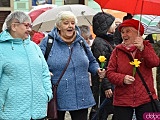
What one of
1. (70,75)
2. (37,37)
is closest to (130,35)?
(70,75)

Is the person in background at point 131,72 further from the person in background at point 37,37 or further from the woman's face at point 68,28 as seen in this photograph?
the person in background at point 37,37

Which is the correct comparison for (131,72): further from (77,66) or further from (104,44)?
(104,44)

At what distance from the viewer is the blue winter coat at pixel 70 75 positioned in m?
5.16

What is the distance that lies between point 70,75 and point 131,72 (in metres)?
0.66

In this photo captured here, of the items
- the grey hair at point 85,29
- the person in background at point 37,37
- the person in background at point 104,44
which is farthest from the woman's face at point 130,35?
the grey hair at point 85,29

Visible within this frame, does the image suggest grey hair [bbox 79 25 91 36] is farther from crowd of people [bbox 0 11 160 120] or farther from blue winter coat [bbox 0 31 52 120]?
blue winter coat [bbox 0 31 52 120]

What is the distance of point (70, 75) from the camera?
5164 mm

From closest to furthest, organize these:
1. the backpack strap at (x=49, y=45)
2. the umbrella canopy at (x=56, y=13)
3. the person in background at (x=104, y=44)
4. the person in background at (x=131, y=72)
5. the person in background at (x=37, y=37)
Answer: the person in background at (x=131, y=72) → the backpack strap at (x=49, y=45) → the person in background at (x=104, y=44) → the person in background at (x=37, y=37) → the umbrella canopy at (x=56, y=13)

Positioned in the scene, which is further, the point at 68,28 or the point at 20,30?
the point at 68,28

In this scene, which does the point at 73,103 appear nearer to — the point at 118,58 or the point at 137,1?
the point at 118,58

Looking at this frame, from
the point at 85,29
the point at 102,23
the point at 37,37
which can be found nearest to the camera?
the point at 102,23

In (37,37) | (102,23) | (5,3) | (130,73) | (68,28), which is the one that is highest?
(68,28)

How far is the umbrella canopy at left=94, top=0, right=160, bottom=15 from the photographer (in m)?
4.90

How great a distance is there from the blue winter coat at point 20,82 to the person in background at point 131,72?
0.92 metres
